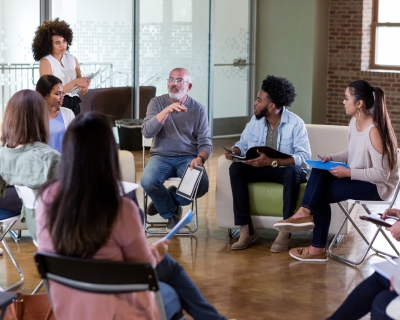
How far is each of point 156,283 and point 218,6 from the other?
8.45 metres

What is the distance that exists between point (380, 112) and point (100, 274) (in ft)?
9.32

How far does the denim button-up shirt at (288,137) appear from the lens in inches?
206

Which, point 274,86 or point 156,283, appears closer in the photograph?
point 156,283

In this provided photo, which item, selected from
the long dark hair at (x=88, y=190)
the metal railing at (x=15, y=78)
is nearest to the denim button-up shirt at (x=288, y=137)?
the long dark hair at (x=88, y=190)

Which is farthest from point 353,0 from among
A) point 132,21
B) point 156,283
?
point 156,283

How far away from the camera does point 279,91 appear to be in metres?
5.34

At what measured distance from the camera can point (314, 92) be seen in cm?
1062

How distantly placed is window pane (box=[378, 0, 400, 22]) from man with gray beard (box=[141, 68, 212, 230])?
18.9ft

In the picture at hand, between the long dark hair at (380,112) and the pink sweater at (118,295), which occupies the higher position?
the long dark hair at (380,112)

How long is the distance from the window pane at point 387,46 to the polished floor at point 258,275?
5.35m

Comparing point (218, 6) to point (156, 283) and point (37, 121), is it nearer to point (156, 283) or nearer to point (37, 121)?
point (37, 121)

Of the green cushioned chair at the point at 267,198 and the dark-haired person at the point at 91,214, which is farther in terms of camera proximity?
the green cushioned chair at the point at 267,198

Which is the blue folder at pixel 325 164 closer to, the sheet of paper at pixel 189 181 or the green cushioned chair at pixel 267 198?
the green cushioned chair at pixel 267 198

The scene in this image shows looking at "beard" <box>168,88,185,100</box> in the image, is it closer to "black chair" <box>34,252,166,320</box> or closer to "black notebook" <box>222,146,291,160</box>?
"black notebook" <box>222,146,291,160</box>
